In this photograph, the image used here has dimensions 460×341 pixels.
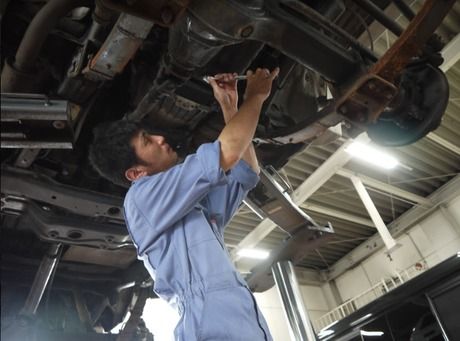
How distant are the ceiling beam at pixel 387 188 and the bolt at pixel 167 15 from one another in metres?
6.74

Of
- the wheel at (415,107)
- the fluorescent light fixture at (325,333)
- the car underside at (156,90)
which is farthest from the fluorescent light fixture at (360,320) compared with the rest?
the wheel at (415,107)

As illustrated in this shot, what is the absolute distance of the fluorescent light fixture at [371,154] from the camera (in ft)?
21.8

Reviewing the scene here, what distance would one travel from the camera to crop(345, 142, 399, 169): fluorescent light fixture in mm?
6641

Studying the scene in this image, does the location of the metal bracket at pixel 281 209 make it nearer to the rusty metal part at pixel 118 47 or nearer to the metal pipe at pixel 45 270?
Result: the rusty metal part at pixel 118 47

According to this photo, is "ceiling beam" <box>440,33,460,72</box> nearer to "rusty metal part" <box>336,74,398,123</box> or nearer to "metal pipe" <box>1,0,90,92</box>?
"rusty metal part" <box>336,74,398,123</box>

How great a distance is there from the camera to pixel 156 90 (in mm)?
1623

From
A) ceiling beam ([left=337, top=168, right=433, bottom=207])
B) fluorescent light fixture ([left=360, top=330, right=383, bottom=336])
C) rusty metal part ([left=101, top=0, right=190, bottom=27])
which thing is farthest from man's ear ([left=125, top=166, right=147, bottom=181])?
ceiling beam ([left=337, top=168, right=433, bottom=207])

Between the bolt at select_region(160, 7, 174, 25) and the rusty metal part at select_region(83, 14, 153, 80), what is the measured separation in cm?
14

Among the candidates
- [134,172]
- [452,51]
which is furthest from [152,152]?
[452,51]

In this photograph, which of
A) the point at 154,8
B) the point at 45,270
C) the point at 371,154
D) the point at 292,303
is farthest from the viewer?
the point at 371,154

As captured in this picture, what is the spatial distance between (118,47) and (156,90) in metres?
0.25

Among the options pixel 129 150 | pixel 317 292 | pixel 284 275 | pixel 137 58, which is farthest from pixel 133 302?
pixel 317 292

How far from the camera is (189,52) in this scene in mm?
1414

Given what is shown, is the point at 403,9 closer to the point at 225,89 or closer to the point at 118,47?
the point at 225,89
